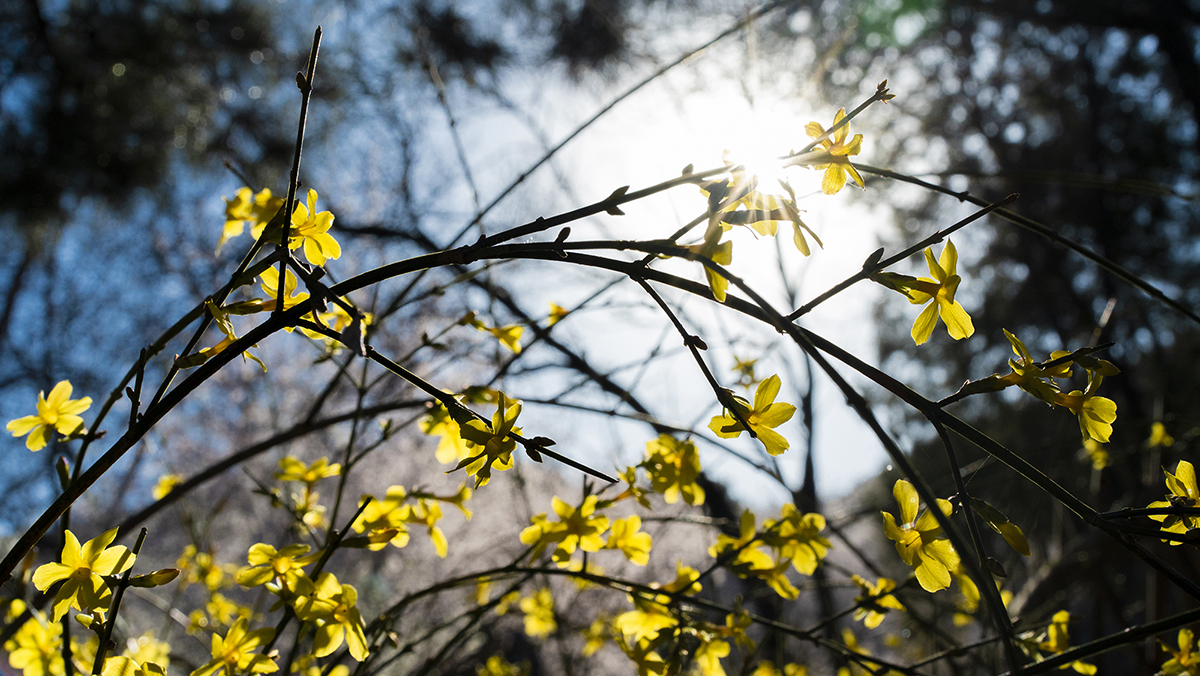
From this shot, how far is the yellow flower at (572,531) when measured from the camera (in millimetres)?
630

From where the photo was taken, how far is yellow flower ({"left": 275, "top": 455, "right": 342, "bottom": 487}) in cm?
72

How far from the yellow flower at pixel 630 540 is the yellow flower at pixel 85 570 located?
0.44 meters

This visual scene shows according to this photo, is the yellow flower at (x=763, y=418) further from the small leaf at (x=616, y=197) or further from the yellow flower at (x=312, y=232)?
the yellow flower at (x=312, y=232)

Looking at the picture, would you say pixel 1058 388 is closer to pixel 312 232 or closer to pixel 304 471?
pixel 312 232

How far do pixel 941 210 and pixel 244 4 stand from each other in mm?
5821

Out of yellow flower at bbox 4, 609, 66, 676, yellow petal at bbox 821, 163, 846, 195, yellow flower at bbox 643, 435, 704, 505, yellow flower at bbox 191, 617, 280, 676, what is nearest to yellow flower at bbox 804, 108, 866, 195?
yellow petal at bbox 821, 163, 846, 195

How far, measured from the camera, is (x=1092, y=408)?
46cm

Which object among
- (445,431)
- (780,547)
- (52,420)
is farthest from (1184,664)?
(52,420)

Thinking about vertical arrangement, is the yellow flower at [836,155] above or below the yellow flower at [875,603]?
above

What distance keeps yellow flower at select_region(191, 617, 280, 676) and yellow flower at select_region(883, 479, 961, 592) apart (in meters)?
0.49

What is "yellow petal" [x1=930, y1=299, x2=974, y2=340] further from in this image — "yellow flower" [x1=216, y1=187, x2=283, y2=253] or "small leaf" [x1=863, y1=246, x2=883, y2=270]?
"yellow flower" [x1=216, y1=187, x2=283, y2=253]

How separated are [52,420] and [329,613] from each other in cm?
32

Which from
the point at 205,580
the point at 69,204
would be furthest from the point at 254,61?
the point at 205,580

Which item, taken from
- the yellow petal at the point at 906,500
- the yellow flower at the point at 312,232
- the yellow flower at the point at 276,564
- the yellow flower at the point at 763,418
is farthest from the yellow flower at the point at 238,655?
the yellow petal at the point at 906,500
